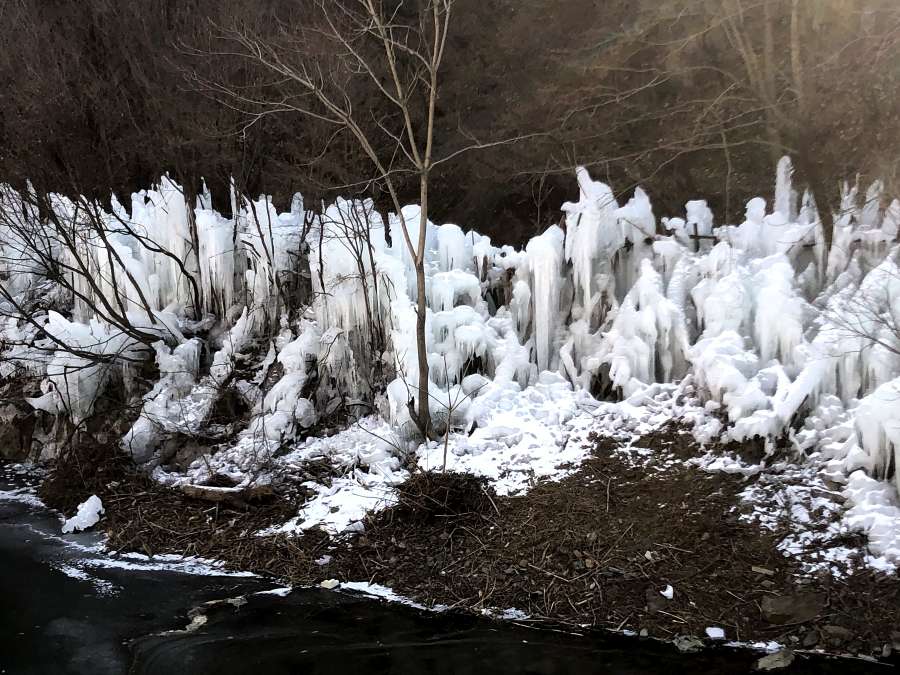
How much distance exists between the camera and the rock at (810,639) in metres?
4.97

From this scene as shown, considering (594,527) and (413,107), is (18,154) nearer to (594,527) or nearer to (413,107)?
(413,107)

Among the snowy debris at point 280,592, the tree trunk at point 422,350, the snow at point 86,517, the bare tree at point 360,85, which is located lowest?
the snowy debris at point 280,592

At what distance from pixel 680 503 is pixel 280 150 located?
7.98 meters

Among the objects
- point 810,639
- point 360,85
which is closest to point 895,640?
point 810,639

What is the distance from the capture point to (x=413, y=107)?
11148mm

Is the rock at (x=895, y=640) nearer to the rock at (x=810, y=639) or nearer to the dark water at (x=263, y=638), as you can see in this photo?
the dark water at (x=263, y=638)

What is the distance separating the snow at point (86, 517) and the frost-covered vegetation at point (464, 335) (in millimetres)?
828

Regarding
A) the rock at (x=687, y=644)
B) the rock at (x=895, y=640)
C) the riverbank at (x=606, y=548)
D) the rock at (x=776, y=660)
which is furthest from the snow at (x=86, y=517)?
the rock at (x=895, y=640)

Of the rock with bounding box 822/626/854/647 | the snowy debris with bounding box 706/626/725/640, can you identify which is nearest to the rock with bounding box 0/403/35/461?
the snowy debris with bounding box 706/626/725/640

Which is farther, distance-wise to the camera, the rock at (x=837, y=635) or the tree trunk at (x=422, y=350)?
the tree trunk at (x=422, y=350)

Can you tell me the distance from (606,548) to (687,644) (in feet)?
3.71

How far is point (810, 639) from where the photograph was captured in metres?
4.98

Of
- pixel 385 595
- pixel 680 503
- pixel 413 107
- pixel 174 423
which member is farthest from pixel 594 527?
pixel 413 107

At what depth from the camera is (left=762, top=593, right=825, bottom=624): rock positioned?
5.13m
